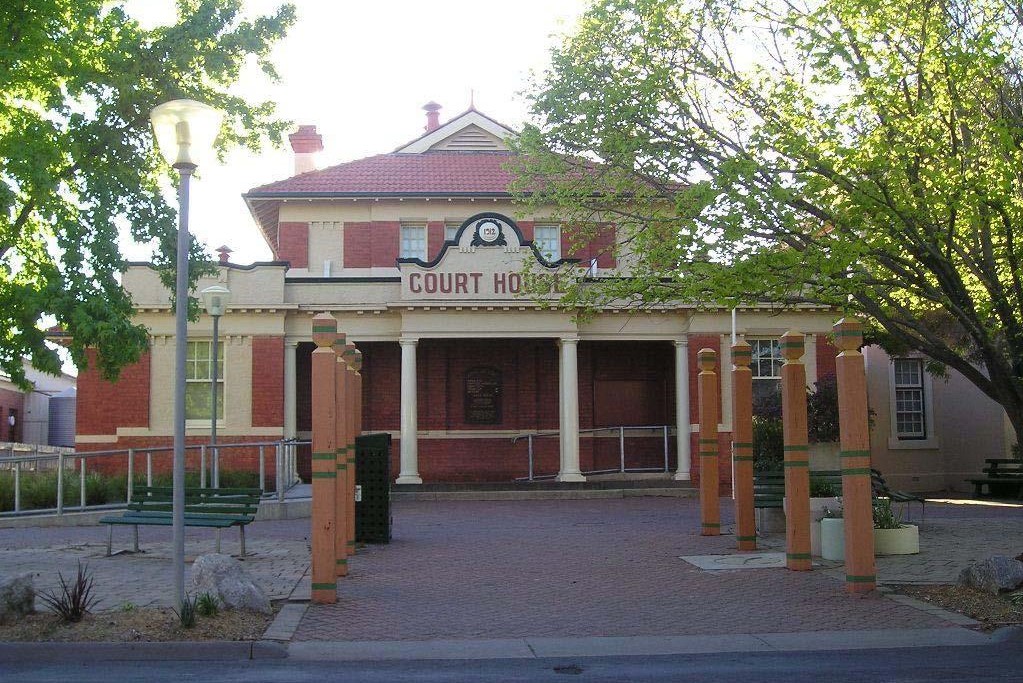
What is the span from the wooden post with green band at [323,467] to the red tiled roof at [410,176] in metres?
17.4

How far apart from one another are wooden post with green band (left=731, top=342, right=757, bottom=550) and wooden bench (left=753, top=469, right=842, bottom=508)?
66 centimetres

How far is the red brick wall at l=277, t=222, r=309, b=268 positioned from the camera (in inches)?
1089

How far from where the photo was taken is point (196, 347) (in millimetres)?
25219

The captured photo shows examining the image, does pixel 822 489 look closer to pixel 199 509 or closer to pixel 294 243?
pixel 199 509

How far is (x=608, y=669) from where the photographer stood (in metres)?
7.61

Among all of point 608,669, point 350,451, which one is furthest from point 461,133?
point 608,669

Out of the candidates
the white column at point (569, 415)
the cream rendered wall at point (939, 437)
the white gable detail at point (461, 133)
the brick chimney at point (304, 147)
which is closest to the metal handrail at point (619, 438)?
the white column at point (569, 415)

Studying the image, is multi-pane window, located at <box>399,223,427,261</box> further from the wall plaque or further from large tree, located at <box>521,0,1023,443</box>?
large tree, located at <box>521,0,1023,443</box>

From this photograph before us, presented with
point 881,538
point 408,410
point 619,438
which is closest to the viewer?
point 881,538

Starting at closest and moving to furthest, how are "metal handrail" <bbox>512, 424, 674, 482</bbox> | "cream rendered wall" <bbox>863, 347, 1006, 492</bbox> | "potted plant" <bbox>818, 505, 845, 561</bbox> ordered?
"potted plant" <bbox>818, 505, 845, 561</bbox>, "metal handrail" <bbox>512, 424, 674, 482</bbox>, "cream rendered wall" <bbox>863, 347, 1006, 492</bbox>

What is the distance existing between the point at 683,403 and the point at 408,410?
21.0 ft

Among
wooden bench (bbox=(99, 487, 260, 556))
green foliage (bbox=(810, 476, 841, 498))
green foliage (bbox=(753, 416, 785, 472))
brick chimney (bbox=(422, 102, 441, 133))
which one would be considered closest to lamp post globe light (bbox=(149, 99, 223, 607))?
wooden bench (bbox=(99, 487, 260, 556))

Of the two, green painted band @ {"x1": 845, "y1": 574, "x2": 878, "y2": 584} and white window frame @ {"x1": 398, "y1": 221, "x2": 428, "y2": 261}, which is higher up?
white window frame @ {"x1": 398, "y1": 221, "x2": 428, "y2": 261}

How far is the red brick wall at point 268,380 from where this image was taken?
24.9 meters
